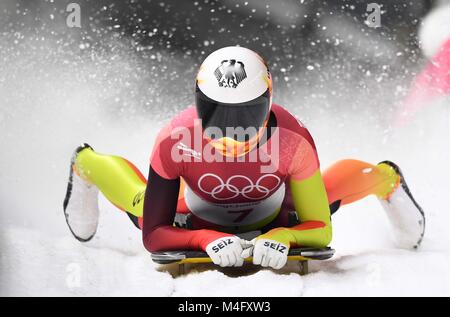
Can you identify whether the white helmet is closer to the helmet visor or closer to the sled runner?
the helmet visor

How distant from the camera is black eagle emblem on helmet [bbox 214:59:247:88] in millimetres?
1702

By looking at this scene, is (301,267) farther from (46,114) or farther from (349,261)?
(46,114)

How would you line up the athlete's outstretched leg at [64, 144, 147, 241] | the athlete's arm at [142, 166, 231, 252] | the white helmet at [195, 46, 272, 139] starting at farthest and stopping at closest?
the athlete's outstretched leg at [64, 144, 147, 241], the athlete's arm at [142, 166, 231, 252], the white helmet at [195, 46, 272, 139]

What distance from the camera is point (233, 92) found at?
170 centimetres

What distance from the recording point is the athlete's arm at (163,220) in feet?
5.94

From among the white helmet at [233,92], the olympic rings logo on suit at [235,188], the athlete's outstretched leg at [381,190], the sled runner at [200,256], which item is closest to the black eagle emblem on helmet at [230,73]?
the white helmet at [233,92]

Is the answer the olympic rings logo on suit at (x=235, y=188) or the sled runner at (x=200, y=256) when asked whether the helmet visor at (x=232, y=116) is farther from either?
the sled runner at (x=200, y=256)

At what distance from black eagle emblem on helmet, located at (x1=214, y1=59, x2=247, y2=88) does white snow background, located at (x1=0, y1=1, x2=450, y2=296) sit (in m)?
0.38

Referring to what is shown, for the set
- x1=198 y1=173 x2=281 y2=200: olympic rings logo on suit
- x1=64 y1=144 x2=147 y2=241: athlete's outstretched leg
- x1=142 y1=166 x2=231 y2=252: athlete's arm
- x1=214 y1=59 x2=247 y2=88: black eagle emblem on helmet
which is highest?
x1=214 y1=59 x2=247 y2=88: black eagle emblem on helmet

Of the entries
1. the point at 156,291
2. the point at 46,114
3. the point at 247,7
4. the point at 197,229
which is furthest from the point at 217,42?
the point at 156,291

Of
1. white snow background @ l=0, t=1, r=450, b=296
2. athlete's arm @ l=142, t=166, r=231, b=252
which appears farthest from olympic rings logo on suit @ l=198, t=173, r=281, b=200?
white snow background @ l=0, t=1, r=450, b=296

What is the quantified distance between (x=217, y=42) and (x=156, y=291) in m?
0.96

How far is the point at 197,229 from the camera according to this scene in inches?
75.4

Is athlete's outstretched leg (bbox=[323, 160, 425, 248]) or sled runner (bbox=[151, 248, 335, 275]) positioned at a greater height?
athlete's outstretched leg (bbox=[323, 160, 425, 248])
